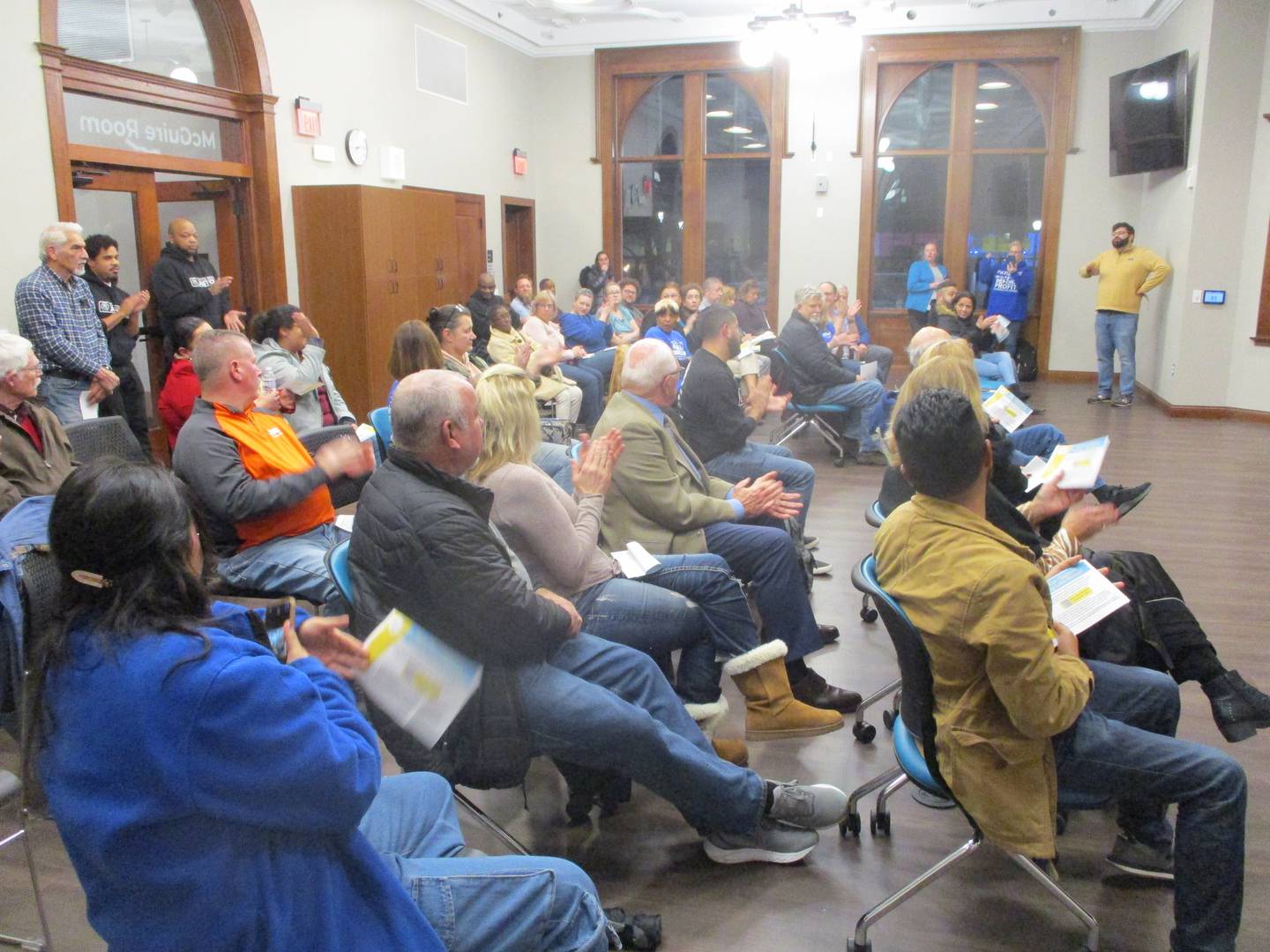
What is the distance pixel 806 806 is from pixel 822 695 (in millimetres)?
900

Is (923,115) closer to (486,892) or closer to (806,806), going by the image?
(806,806)

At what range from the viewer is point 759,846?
8.02 ft

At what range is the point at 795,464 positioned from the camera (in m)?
4.66

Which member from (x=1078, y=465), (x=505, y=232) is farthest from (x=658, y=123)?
(x=1078, y=465)

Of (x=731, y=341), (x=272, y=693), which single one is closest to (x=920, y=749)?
(x=272, y=693)

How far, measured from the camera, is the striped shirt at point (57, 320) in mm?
5145

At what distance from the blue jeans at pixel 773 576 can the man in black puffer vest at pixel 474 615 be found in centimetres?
108

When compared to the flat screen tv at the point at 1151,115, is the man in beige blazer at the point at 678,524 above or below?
below

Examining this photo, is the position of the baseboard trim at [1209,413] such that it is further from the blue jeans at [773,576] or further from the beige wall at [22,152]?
the beige wall at [22,152]

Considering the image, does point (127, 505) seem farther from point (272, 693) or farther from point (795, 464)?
point (795, 464)

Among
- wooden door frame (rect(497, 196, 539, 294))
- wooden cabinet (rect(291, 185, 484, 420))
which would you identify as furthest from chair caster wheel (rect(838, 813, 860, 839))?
wooden door frame (rect(497, 196, 539, 294))

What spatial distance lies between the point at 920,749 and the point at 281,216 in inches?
270

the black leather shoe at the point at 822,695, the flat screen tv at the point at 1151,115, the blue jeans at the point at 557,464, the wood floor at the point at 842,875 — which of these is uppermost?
the flat screen tv at the point at 1151,115

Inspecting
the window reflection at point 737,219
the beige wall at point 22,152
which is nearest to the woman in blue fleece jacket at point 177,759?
the beige wall at point 22,152
